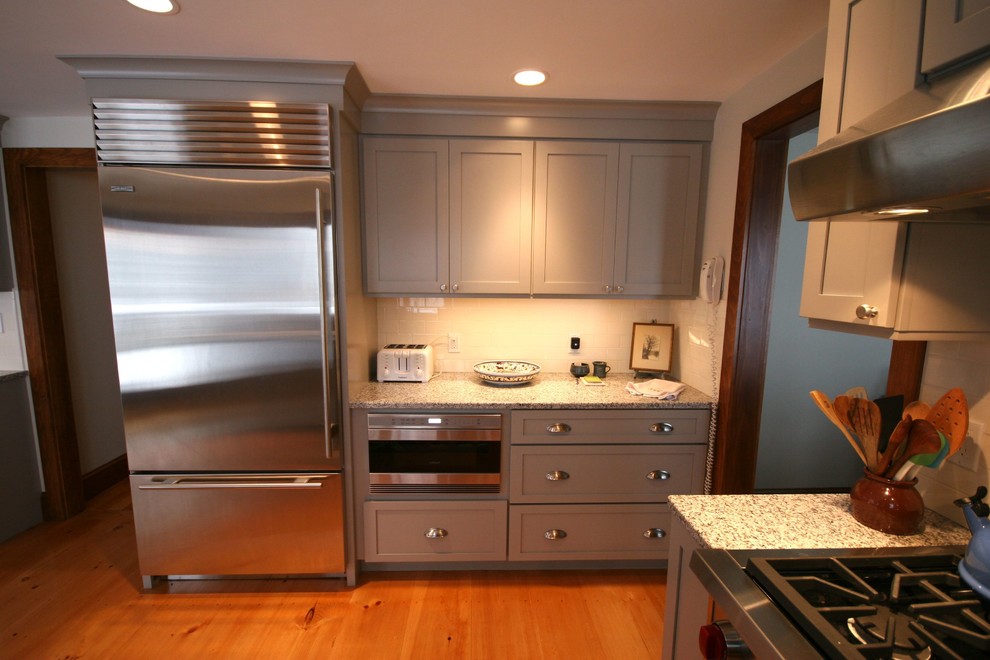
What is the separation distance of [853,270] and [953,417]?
1.31ft

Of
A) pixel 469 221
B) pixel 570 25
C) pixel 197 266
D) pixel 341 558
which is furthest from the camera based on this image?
pixel 469 221

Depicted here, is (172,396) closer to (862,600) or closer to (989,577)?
(862,600)

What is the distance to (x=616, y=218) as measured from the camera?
2244 millimetres

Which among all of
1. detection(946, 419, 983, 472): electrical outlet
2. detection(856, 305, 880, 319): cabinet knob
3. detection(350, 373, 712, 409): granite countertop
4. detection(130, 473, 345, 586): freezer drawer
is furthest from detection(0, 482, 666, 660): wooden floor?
detection(856, 305, 880, 319): cabinet knob

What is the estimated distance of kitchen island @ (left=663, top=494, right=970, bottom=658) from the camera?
1004mm

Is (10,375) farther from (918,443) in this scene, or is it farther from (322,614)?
(918,443)

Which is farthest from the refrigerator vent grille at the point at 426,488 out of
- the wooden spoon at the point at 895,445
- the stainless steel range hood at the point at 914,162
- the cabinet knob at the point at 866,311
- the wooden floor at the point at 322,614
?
the stainless steel range hood at the point at 914,162

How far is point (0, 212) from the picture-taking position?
2406 mm

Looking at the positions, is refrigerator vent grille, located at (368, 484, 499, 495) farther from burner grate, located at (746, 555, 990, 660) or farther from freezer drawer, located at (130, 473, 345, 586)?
burner grate, located at (746, 555, 990, 660)

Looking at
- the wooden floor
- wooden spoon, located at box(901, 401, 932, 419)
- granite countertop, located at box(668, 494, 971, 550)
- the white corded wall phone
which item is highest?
the white corded wall phone

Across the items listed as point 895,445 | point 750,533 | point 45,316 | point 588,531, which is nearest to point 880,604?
point 750,533

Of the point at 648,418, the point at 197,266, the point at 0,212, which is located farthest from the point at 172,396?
the point at 648,418

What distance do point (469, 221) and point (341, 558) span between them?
71.2 inches

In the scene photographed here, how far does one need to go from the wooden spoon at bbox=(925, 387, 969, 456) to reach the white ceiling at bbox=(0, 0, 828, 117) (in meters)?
1.27
